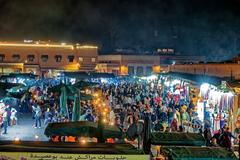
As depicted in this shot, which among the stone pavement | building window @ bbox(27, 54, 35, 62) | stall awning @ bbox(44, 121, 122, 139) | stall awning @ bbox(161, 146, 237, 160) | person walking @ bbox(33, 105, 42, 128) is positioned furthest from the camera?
building window @ bbox(27, 54, 35, 62)

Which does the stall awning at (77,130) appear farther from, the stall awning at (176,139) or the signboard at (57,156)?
the signboard at (57,156)

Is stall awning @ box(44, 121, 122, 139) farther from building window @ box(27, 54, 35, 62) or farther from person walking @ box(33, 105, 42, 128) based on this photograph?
building window @ box(27, 54, 35, 62)

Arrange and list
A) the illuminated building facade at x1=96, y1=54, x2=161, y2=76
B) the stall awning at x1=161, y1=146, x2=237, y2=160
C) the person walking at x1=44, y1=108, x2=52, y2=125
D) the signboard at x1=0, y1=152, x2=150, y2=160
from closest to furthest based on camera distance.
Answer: the signboard at x1=0, y1=152, x2=150, y2=160 < the stall awning at x1=161, y1=146, x2=237, y2=160 < the person walking at x1=44, y1=108, x2=52, y2=125 < the illuminated building facade at x1=96, y1=54, x2=161, y2=76

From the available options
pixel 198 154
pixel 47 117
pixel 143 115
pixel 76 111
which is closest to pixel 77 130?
pixel 198 154

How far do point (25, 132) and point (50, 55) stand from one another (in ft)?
158

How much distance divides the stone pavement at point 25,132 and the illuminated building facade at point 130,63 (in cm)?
4757

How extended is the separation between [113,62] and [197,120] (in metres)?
53.3

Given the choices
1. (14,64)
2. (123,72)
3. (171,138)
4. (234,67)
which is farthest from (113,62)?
(171,138)

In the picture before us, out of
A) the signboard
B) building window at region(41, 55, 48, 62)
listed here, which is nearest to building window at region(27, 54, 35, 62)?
building window at region(41, 55, 48, 62)

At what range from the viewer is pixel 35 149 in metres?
7.00

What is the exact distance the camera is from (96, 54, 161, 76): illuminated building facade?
71750 mm

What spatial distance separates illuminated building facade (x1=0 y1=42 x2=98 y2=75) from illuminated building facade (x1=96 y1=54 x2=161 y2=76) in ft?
12.5

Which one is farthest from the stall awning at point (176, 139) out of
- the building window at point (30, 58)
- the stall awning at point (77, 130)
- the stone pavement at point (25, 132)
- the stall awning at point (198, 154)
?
the building window at point (30, 58)

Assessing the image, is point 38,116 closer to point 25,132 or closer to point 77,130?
point 25,132
